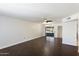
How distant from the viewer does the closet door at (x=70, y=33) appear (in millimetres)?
6012

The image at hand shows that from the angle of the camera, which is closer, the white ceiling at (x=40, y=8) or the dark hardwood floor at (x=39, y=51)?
the white ceiling at (x=40, y=8)

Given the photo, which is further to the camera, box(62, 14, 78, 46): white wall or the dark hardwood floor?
box(62, 14, 78, 46): white wall

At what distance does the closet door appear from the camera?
6012 millimetres

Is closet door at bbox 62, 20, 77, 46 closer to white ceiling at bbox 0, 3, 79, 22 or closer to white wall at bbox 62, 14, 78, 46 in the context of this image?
white wall at bbox 62, 14, 78, 46

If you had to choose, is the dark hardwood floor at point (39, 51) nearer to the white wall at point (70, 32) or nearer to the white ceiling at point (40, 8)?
the white wall at point (70, 32)

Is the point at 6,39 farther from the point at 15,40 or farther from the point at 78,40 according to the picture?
the point at 78,40

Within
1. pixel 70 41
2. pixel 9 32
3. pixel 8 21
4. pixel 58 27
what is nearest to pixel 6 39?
pixel 9 32

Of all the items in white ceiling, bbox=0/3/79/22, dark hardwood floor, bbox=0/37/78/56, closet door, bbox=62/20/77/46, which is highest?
white ceiling, bbox=0/3/79/22

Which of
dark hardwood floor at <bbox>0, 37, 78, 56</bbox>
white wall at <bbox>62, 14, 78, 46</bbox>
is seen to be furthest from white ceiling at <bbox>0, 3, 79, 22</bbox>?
dark hardwood floor at <bbox>0, 37, 78, 56</bbox>

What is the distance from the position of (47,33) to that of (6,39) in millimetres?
9461

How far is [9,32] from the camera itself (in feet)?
19.5

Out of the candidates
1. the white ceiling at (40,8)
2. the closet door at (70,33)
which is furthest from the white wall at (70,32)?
the white ceiling at (40,8)

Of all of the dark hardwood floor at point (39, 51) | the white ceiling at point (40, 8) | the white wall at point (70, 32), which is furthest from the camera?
the white wall at point (70, 32)

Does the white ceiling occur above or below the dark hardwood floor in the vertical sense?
above
